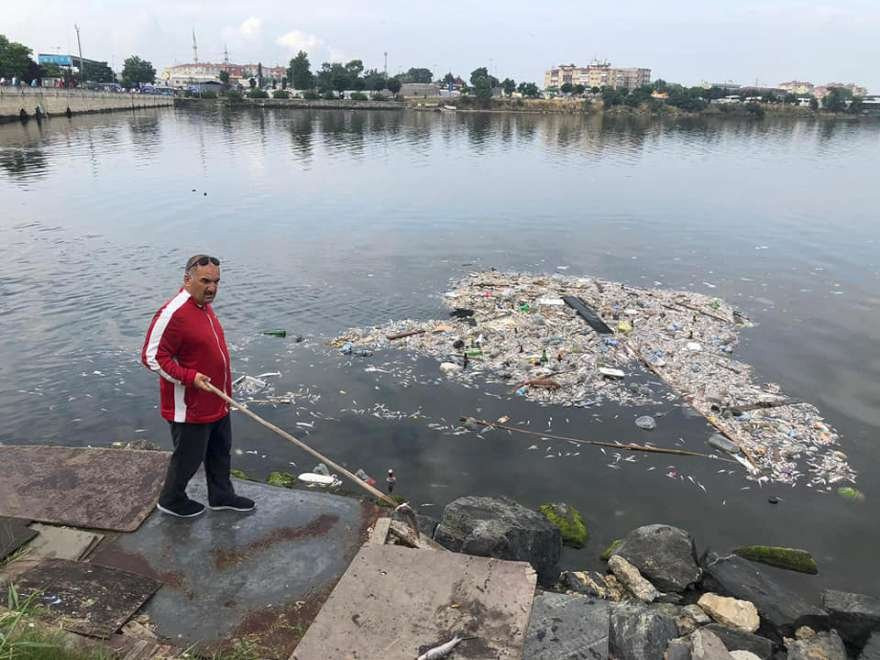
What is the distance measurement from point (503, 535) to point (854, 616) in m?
3.14

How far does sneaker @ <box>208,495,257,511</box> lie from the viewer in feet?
16.4

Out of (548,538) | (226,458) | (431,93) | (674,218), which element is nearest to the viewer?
(226,458)

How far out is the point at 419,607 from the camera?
3.55 m

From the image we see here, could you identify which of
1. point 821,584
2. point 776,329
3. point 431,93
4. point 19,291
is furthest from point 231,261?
point 431,93

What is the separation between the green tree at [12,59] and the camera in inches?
3184

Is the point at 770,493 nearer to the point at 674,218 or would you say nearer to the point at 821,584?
the point at 821,584

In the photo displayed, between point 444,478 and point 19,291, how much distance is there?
11.1 meters

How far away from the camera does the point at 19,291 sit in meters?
12.6

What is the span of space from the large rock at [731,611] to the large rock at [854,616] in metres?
0.69

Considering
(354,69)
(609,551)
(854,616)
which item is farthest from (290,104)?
(854,616)

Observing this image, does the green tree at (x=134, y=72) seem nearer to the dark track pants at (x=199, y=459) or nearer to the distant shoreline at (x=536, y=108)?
the distant shoreline at (x=536, y=108)

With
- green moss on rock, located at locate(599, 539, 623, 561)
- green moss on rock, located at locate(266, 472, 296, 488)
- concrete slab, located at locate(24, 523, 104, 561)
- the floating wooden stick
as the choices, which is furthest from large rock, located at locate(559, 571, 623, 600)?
concrete slab, located at locate(24, 523, 104, 561)

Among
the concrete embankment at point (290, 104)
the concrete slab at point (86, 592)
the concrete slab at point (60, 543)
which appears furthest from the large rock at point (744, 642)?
the concrete embankment at point (290, 104)

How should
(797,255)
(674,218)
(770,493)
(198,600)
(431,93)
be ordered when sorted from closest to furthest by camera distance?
(198,600)
(770,493)
(797,255)
(674,218)
(431,93)
